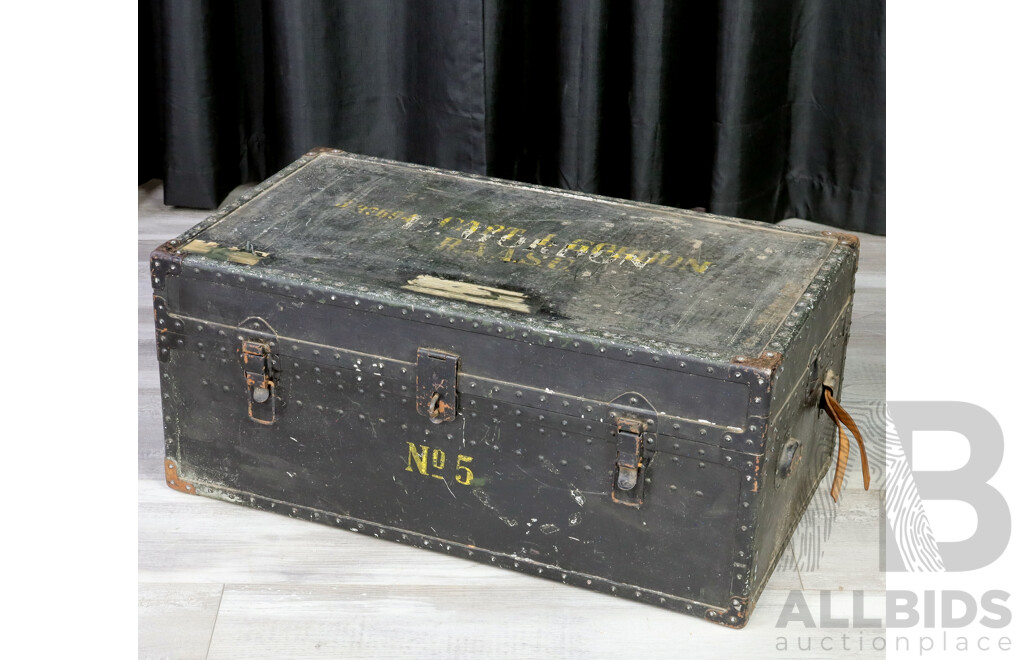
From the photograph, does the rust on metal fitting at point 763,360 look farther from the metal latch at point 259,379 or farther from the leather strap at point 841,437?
the metal latch at point 259,379

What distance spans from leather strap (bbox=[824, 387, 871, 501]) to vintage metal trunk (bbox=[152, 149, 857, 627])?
0.03 meters

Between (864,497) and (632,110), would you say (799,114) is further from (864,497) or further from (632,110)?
(864,497)

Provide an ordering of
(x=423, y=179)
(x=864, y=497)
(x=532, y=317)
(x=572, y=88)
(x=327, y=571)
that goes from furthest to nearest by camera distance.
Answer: (x=572, y=88) < (x=423, y=179) < (x=864, y=497) < (x=327, y=571) < (x=532, y=317)

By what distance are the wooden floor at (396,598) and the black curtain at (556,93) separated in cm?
95

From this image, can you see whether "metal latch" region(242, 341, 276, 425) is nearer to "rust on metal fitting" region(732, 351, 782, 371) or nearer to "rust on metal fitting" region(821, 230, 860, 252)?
"rust on metal fitting" region(732, 351, 782, 371)

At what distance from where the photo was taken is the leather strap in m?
1.80

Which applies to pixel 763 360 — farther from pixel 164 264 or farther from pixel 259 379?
pixel 164 264

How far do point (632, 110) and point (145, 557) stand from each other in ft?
4.60

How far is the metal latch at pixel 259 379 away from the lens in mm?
1765

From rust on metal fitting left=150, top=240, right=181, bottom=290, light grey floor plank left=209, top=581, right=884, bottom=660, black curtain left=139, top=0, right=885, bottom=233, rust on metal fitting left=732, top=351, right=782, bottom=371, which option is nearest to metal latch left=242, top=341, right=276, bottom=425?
rust on metal fitting left=150, top=240, right=181, bottom=290

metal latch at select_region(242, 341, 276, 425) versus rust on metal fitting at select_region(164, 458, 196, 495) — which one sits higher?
metal latch at select_region(242, 341, 276, 425)

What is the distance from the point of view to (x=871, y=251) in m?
2.67

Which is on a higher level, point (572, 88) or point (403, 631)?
point (572, 88)

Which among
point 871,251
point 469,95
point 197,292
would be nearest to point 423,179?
point 197,292
